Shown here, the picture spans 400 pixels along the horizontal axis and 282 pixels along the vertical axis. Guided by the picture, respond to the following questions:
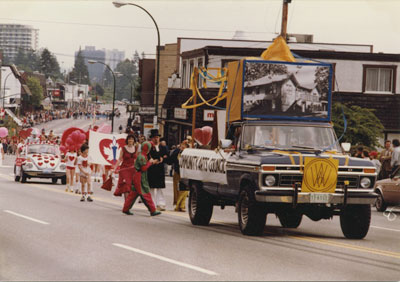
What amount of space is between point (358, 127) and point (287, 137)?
86.5 feet

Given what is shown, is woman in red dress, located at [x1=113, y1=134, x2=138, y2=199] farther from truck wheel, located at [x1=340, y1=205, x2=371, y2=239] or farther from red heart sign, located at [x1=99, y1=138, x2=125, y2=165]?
red heart sign, located at [x1=99, y1=138, x2=125, y2=165]

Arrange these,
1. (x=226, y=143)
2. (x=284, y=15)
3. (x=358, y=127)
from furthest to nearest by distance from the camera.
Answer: (x=358, y=127) → (x=284, y=15) → (x=226, y=143)

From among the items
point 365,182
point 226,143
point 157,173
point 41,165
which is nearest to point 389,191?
point 157,173

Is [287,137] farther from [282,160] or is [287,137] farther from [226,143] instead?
[282,160]

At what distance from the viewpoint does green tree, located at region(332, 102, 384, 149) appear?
131ft

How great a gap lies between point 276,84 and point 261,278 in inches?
253

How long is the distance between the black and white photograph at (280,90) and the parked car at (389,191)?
8.37 metres

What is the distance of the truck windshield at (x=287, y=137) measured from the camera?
1512 cm

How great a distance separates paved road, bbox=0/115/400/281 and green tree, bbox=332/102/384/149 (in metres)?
20.6

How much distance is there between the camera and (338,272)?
1055cm

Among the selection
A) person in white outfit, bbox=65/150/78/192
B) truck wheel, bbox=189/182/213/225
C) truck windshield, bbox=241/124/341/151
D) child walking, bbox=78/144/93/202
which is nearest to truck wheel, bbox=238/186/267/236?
truck windshield, bbox=241/124/341/151

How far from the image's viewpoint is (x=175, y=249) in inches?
493

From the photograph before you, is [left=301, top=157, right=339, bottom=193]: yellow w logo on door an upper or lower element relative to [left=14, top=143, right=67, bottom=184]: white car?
upper

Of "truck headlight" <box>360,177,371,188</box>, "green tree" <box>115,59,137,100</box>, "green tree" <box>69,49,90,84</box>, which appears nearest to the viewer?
"truck headlight" <box>360,177,371,188</box>
